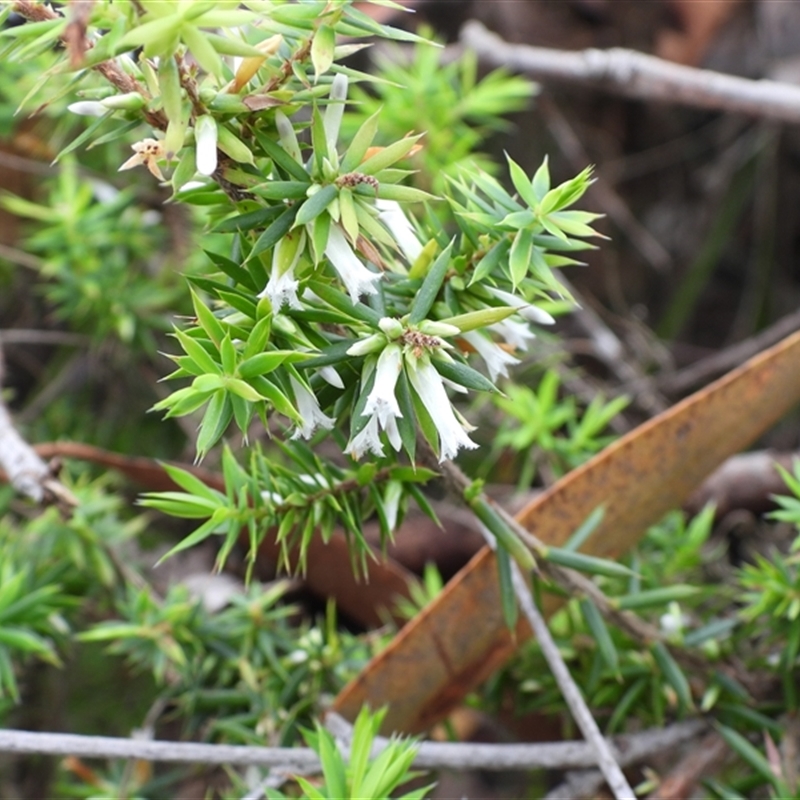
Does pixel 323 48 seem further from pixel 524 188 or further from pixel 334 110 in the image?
pixel 524 188

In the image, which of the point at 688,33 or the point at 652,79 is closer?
the point at 652,79

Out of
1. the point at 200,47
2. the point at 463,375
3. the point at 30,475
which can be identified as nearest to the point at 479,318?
the point at 463,375

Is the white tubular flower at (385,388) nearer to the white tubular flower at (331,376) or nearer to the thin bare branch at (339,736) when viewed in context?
the white tubular flower at (331,376)

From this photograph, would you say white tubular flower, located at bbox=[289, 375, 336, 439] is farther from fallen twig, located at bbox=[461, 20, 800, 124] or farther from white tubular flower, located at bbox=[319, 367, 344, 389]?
fallen twig, located at bbox=[461, 20, 800, 124]

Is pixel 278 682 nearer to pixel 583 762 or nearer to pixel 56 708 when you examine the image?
pixel 583 762

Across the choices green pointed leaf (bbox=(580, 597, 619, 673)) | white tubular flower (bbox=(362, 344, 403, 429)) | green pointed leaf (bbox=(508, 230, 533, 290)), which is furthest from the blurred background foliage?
white tubular flower (bbox=(362, 344, 403, 429))

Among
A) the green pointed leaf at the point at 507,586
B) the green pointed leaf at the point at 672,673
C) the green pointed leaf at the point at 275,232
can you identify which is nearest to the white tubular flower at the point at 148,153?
the green pointed leaf at the point at 275,232

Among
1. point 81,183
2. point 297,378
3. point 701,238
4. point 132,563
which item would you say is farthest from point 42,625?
point 701,238
